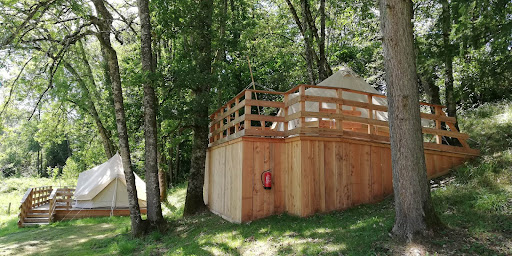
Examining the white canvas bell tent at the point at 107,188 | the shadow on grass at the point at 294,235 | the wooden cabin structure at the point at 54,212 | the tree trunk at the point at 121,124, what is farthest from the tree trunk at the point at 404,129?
the white canvas bell tent at the point at 107,188

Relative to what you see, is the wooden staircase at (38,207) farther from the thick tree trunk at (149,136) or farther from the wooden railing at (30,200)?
the thick tree trunk at (149,136)

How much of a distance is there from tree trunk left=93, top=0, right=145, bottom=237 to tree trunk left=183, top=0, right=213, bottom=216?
2.00 metres

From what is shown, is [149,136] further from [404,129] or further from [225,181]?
[404,129]

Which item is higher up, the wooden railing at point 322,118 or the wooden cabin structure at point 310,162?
the wooden railing at point 322,118

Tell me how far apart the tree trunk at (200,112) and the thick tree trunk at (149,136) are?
4.81 ft

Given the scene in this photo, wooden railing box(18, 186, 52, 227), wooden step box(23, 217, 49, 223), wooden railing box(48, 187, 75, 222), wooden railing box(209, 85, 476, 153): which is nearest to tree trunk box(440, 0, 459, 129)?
wooden railing box(209, 85, 476, 153)

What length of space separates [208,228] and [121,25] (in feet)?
35.7

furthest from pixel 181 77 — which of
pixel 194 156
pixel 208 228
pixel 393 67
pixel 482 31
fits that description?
pixel 482 31

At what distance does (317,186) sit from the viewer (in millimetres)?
7207

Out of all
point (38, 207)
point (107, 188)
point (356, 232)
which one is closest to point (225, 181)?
point (356, 232)

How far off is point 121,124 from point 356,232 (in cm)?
650

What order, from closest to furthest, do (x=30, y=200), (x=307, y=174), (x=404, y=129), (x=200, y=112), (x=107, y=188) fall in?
1. (x=404, y=129)
2. (x=307, y=174)
3. (x=200, y=112)
4. (x=107, y=188)
5. (x=30, y=200)

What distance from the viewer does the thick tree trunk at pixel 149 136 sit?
867 centimetres

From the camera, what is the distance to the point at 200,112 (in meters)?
10.2
